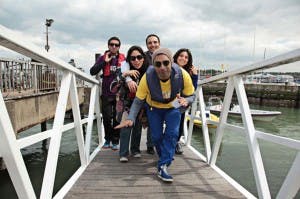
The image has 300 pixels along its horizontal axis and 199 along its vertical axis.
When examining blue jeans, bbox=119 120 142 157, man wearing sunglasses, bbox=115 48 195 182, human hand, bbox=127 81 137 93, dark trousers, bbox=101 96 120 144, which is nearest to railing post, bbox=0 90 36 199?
man wearing sunglasses, bbox=115 48 195 182

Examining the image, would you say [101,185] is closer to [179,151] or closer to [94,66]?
[179,151]

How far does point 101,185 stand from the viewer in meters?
2.61

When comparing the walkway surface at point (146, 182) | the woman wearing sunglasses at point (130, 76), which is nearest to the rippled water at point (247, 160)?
the walkway surface at point (146, 182)

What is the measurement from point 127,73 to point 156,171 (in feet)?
3.91

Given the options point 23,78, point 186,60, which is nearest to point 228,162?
point 186,60

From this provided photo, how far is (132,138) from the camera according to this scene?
12.1 feet

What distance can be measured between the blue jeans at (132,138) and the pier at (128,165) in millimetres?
154

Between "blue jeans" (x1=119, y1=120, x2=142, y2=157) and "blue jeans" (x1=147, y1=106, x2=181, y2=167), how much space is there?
60cm

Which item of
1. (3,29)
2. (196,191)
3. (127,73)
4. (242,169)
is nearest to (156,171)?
(196,191)

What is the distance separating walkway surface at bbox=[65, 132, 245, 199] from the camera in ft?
7.85

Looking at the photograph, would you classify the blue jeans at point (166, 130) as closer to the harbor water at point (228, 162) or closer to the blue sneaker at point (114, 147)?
the blue sneaker at point (114, 147)

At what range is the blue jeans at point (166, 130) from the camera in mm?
2777

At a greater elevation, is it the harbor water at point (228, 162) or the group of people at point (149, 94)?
the group of people at point (149, 94)

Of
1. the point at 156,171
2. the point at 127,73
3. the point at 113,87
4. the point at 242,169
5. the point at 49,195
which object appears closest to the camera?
the point at 49,195
